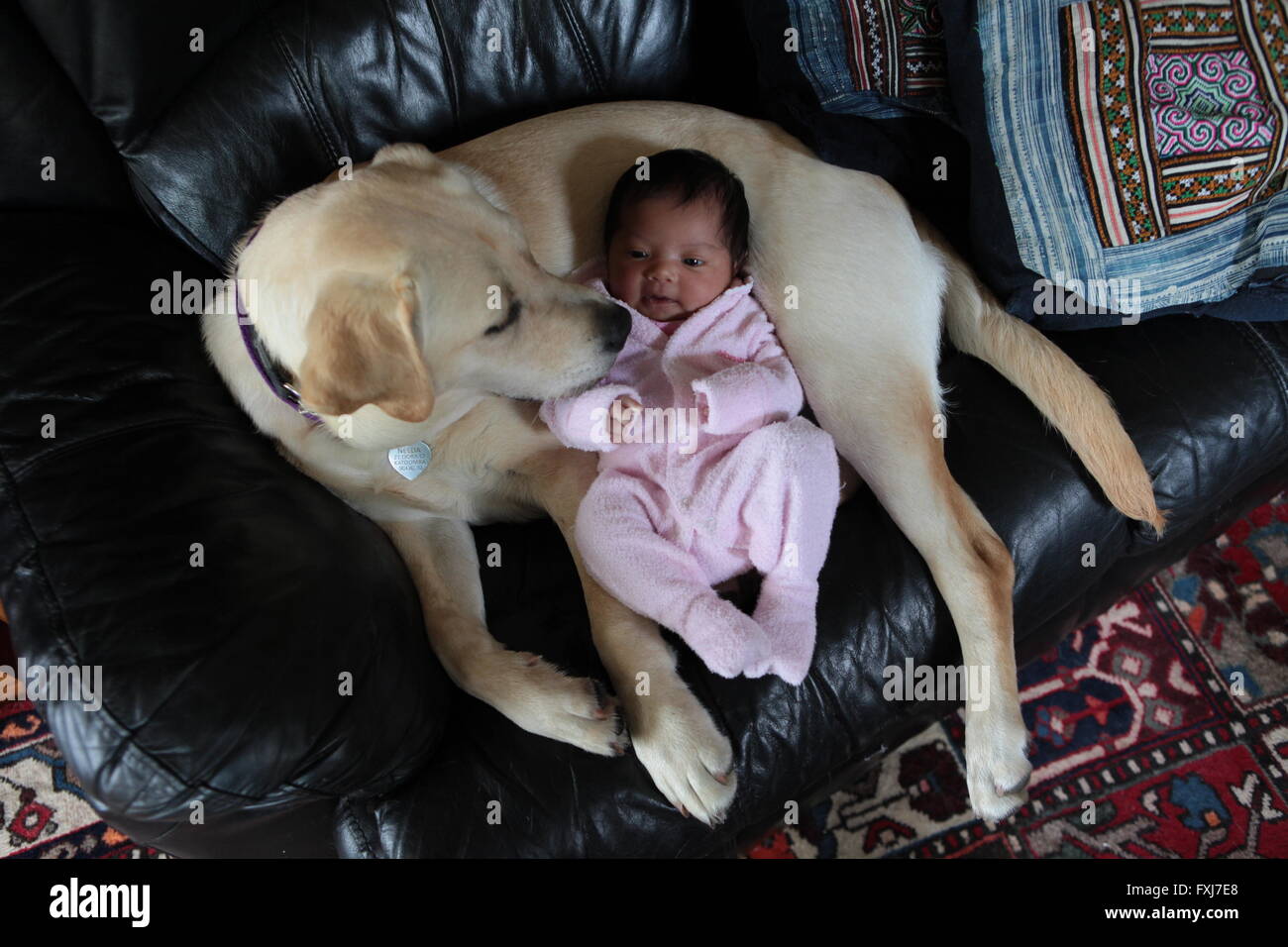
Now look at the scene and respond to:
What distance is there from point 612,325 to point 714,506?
33cm

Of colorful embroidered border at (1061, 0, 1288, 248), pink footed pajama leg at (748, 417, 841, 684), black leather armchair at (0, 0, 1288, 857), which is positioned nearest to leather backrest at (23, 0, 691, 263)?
black leather armchair at (0, 0, 1288, 857)

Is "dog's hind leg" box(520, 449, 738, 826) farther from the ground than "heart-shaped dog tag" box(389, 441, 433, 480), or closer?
closer

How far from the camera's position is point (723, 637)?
125 cm

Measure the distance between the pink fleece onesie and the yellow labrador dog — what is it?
81 millimetres

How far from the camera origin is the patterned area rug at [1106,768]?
1.64 meters

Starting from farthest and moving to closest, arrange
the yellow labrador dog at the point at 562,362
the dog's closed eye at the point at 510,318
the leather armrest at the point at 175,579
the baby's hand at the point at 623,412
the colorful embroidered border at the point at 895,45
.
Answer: the colorful embroidered border at the point at 895,45
the baby's hand at the point at 623,412
the dog's closed eye at the point at 510,318
the yellow labrador dog at the point at 562,362
the leather armrest at the point at 175,579

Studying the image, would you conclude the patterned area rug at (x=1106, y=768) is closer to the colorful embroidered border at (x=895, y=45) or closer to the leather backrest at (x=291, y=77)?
the leather backrest at (x=291, y=77)

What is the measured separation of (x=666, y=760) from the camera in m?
1.26

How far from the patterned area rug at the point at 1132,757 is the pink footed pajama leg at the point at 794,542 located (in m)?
0.50

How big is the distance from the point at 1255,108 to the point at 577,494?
4.36 ft

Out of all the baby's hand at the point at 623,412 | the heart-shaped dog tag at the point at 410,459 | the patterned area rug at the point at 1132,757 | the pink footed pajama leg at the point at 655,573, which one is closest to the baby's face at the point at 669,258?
the baby's hand at the point at 623,412

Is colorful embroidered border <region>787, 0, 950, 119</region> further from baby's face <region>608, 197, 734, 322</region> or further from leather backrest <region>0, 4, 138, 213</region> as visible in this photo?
leather backrest <region>0, 4, 138, 213</region>

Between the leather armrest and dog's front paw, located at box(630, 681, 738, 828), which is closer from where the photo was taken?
the leather armrest

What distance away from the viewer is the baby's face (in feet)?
4.83
